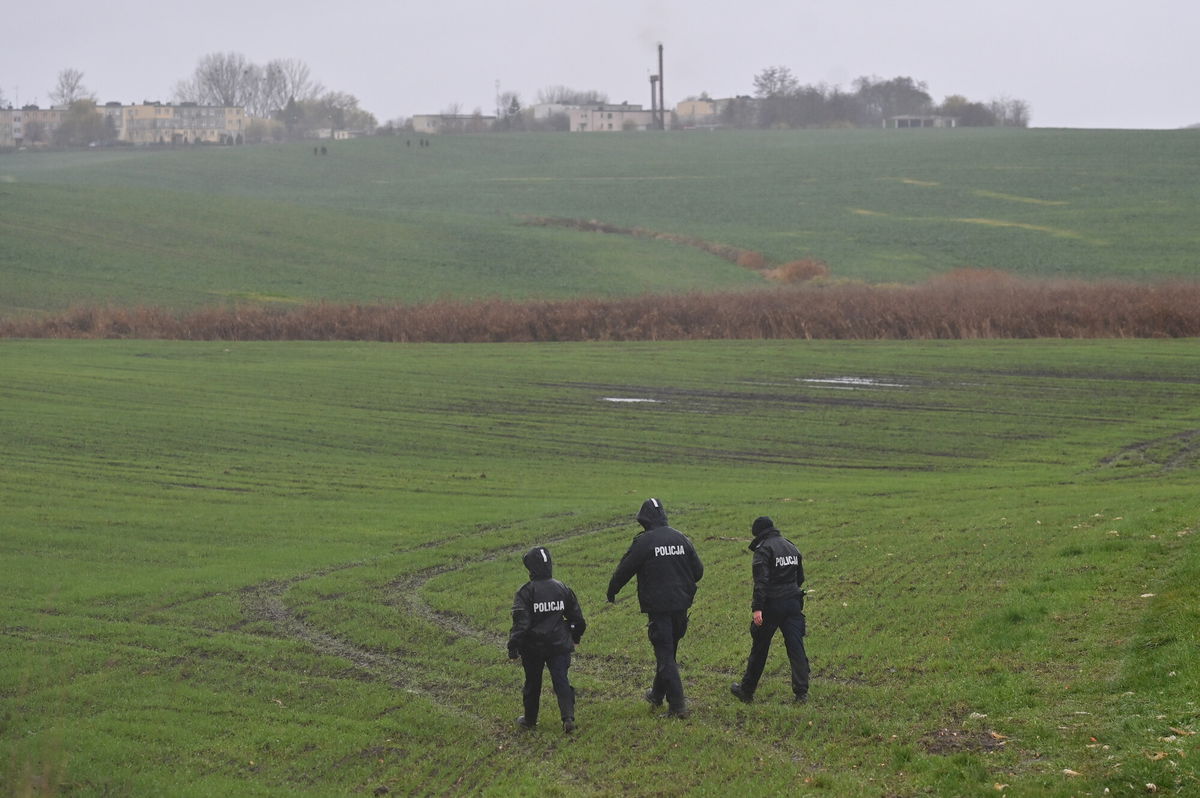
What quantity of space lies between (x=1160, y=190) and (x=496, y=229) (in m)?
45.7

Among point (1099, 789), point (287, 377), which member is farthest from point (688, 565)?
point (287, 377)

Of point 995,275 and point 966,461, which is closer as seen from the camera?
point 966,461

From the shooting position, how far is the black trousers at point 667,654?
40.9 ft

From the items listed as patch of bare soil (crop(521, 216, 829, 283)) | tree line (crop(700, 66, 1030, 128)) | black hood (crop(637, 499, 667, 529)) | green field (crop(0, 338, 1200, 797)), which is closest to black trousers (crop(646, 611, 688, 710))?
green field (crop(0, 338, 1200, 797))

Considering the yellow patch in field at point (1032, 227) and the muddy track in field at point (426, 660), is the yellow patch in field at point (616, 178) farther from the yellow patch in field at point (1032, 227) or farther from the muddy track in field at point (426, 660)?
the muddy track in field at point (426, 660)

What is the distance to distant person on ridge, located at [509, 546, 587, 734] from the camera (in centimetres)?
1224

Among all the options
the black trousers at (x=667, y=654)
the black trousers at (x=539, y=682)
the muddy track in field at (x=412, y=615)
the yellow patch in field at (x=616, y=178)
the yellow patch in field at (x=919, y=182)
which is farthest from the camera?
the yellow patch in field at (x=616, y=178)

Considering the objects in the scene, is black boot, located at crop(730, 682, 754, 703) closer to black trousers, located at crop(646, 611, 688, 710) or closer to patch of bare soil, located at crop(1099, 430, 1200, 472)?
black trousers, located at crop(646, 611, 688, 710)

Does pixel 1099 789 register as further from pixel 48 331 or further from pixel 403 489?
pixel 48 331

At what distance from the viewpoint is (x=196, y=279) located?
2510 inches

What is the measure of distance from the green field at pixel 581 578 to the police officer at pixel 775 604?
0.33 m

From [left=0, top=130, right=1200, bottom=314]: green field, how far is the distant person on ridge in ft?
153

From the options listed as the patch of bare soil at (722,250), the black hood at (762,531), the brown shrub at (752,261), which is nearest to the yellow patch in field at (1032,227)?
the patch of bare soil at (722,250)

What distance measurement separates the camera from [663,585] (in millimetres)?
12547
